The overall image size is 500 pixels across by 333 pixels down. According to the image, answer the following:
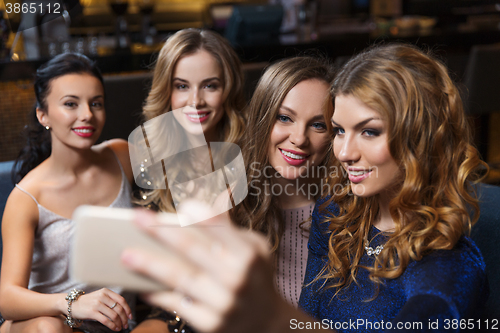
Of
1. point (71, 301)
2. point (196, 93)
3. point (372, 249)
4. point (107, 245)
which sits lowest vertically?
point (71, 301)

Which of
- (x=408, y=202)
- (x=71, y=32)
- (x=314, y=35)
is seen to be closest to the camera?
(x=408, y=202)

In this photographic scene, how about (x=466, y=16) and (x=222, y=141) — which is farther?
(x=466, y=16)

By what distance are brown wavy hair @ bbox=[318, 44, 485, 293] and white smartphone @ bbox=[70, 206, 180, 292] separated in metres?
0.67

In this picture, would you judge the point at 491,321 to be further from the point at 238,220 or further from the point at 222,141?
the point at 222,141

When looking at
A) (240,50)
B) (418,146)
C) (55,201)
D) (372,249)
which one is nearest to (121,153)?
(55,201)

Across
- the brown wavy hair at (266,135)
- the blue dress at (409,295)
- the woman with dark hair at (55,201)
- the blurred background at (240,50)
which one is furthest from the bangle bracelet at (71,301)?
the blurred background at (240,50)

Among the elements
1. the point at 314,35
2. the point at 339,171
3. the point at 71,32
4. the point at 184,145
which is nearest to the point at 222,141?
the point at 184,145

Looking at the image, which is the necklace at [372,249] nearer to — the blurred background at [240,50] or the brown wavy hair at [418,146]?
the brown wavy hair at [418,146]

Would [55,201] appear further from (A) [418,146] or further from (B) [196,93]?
(A) [418,146]

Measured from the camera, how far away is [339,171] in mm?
1386

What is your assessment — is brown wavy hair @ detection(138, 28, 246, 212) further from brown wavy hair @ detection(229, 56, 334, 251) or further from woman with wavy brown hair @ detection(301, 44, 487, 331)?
woman with wavy brown hair @ detection(301, 44, 487, 331)

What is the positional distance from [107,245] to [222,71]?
137 cm

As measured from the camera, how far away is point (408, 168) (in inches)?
41.6

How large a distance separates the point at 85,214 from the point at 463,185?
0.89m
